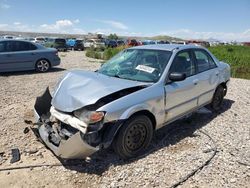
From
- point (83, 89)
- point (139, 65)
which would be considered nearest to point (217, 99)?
point (139, 65)

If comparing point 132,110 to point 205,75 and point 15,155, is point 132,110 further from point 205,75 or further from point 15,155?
point 205,75

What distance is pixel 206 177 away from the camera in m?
3.73

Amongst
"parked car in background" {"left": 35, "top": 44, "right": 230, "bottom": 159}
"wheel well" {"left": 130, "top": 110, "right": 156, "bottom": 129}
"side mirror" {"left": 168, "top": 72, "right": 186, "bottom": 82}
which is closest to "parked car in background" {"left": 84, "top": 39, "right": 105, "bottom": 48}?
"parked car in background" {"left": 35, "top": 44, "right": 230, "bottom": 159}

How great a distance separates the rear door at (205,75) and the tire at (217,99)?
286 millimetres

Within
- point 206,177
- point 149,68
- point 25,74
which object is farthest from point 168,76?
point 25,74

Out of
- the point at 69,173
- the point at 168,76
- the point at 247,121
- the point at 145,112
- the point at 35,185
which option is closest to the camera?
the point at 35,185

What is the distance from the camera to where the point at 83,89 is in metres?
4.07

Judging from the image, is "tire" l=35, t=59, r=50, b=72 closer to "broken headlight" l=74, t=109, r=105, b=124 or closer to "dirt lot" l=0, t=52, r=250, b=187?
"dirt lot" l=0, t=52, r=250, b=187

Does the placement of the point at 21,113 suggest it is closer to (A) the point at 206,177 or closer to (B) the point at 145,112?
(B) the point at 145,112

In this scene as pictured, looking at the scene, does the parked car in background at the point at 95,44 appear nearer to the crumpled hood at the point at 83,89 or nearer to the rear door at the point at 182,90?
the rear door at the point at 182,90

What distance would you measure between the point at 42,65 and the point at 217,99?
861 cm

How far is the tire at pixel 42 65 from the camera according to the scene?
12.3 metres

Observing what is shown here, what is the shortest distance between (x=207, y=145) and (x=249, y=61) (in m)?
13.2

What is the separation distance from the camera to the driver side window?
15.7ft
